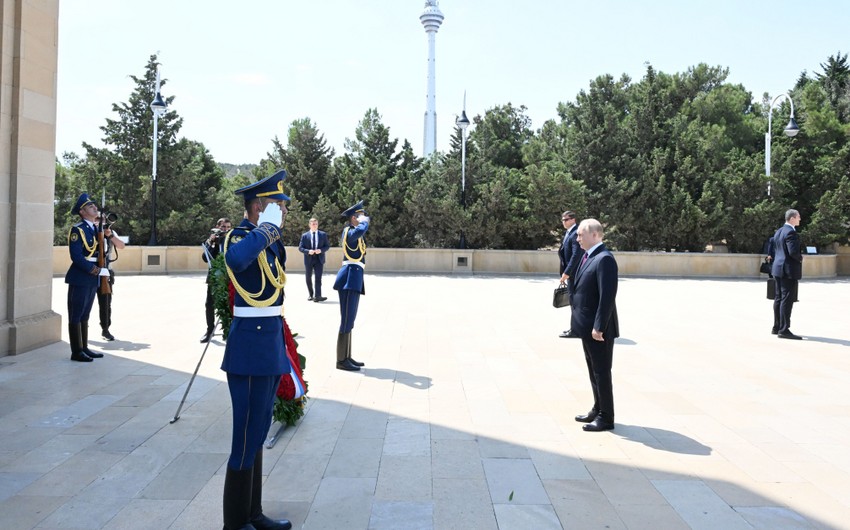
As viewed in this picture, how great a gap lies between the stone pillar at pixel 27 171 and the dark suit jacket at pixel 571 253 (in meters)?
7.76

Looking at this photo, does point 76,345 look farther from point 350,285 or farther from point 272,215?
point 272,215

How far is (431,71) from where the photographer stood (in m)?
63.1

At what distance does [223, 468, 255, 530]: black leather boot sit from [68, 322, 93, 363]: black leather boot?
5.51 meters

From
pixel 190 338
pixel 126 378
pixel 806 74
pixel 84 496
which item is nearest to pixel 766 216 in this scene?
pixel 190 338

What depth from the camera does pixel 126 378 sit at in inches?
284

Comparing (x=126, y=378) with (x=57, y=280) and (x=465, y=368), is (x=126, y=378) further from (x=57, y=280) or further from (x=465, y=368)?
(x=57, y=280)

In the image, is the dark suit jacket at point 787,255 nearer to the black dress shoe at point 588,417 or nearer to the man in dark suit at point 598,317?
the man in dark suit at point 598,317

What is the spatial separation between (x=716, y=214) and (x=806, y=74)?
3327 centimetres

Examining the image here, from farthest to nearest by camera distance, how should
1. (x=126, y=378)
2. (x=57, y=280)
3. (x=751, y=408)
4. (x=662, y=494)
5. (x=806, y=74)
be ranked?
(x=806, y=74)
(x=57, y=280)
(x=126, y=378)
(x=751, y=408)
(x=662, y=494)

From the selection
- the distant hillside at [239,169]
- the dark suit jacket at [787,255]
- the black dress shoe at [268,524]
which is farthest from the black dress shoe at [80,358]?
the distant hillside at [239,169]

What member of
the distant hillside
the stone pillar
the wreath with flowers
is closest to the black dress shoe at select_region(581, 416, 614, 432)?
the wreath with flowers

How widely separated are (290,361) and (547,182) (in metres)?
21.5

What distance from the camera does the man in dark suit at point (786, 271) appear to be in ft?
34.1

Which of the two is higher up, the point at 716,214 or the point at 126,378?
the point at 716,214
